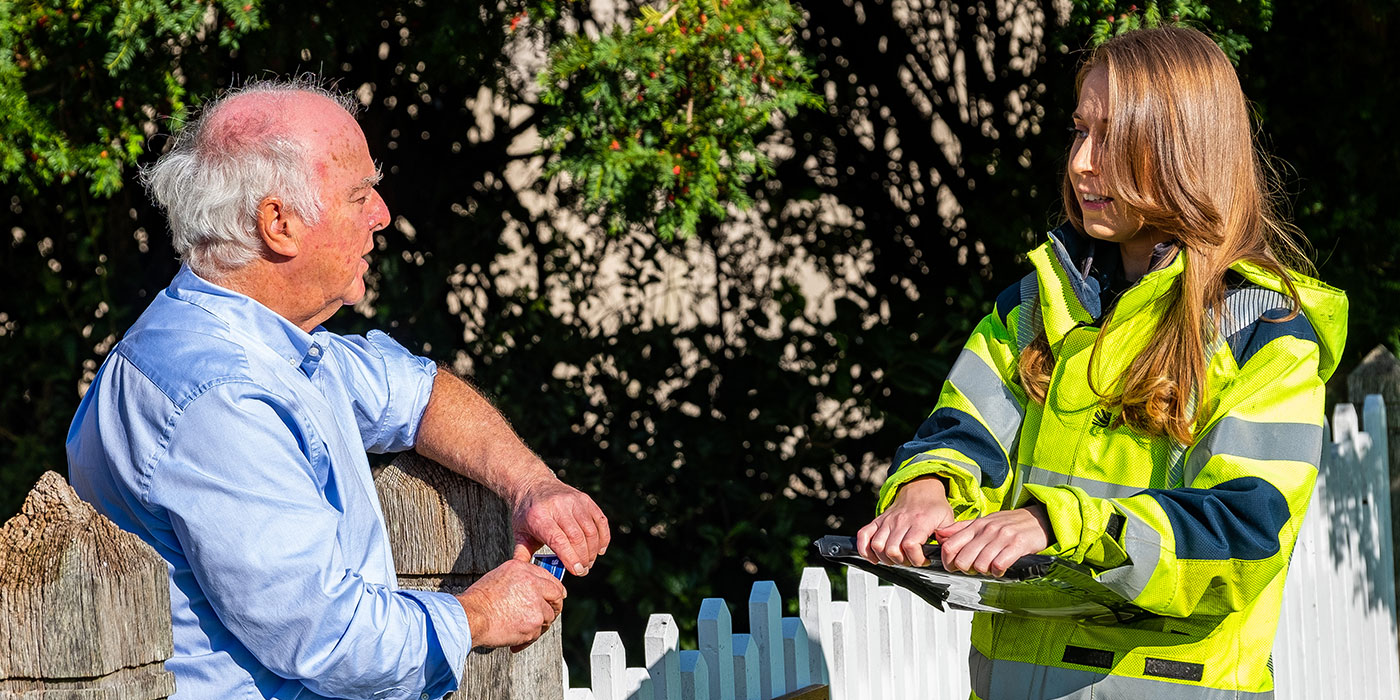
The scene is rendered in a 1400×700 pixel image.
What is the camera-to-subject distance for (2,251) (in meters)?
4.53

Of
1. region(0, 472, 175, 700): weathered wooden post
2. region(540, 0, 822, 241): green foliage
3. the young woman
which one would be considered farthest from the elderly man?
region(540, 0, 822, 241): green foliage

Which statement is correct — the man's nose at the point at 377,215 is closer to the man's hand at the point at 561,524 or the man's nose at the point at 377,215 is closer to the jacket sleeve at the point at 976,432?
the man's hand at the point at 561,524

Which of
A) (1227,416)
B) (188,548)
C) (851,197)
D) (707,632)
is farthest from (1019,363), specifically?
(851,197)

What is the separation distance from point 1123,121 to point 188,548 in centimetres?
132

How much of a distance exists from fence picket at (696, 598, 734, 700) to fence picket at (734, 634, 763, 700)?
0.01 metres

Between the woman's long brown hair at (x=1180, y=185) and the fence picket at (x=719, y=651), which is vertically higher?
the woman's long brown hair at (x=1180, y=185)

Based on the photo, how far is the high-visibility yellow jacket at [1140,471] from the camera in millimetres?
1625

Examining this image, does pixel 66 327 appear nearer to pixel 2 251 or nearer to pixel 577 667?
pixel 2 251

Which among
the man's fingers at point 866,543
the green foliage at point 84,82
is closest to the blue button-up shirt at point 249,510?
the man's fingers at point 866,543

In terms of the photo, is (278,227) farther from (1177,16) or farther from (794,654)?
(1177,16)

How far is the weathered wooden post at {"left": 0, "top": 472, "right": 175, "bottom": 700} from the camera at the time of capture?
3.99ft

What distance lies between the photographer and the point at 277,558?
145 cm

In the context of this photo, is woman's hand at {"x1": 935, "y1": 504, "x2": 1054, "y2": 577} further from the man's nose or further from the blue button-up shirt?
the man's nose

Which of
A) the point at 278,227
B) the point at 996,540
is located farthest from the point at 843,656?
the point at 278,227
